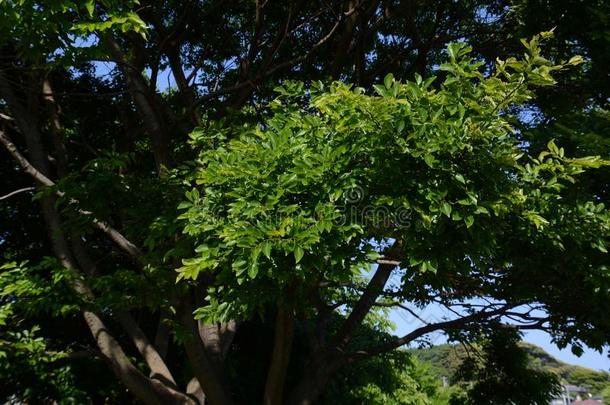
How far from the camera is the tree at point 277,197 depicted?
3.14m

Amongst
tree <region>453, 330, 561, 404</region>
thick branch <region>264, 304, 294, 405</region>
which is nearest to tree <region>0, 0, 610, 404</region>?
thick branch <region>264, 304, 294, 405</region>

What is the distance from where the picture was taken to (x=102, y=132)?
8320mm

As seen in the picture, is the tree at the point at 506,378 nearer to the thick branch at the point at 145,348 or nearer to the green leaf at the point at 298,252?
the thick branch at the point at 145,348

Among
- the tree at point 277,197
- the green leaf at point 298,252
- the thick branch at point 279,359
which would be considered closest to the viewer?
the green leaf at point 298,252

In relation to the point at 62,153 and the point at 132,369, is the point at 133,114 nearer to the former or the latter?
the point at 62,153

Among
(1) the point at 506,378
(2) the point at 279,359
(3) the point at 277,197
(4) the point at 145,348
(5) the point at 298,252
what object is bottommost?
(4) the point at 145,348

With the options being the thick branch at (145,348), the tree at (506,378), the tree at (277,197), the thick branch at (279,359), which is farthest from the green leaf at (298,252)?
the tree at (506,378)

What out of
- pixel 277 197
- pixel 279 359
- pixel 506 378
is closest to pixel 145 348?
pixel 279 359

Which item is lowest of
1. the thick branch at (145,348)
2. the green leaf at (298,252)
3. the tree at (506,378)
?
the thick branch at (145,348)

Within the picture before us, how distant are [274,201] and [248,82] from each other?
315 cm

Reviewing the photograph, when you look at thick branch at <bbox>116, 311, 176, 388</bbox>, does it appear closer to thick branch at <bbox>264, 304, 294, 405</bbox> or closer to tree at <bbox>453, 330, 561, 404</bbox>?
thick branch at <bbox>264, 304, 294, 405</bbox>

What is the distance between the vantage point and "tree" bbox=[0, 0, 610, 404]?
314cm

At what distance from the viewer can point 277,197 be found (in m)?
3.10

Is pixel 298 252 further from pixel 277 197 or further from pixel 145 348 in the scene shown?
pixel 145 348
